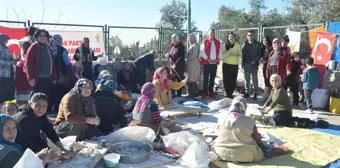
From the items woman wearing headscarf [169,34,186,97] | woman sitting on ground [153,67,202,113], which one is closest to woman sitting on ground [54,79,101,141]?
woman sitting on ground [153,67,202,113]

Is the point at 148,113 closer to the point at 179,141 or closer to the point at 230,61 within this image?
the point at 179,141

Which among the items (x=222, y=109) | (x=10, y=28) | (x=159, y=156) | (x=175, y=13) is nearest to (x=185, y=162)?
(x=159, y=156)

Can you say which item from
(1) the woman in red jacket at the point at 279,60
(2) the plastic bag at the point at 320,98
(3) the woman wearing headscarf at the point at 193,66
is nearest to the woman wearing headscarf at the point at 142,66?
(3) the woman wearing headscarf at the point at 193,66

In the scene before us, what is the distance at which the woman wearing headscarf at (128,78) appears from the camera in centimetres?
875

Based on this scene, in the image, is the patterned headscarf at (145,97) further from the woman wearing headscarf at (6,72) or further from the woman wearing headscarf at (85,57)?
the woman wearing headscarf at (85,57)

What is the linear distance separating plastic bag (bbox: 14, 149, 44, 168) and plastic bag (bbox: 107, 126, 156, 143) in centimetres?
187

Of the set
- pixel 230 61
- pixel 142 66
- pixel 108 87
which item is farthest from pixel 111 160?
pixel 230 61

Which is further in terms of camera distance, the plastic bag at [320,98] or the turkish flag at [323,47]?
the turkish flag at [323,47]

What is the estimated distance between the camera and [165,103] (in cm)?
701

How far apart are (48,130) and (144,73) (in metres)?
5.33

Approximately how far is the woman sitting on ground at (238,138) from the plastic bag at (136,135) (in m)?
0.92

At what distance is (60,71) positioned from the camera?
271 inches

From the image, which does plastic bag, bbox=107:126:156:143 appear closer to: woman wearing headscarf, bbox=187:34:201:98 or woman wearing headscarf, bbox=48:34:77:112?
woman wearing headscarf, bbox=48:34:77:112

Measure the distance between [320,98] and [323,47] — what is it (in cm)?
191
